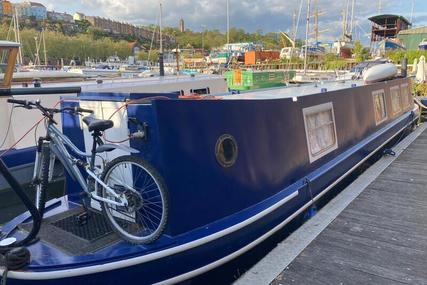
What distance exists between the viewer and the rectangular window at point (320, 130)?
5.14 metres

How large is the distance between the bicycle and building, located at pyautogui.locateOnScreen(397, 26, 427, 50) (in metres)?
55.7

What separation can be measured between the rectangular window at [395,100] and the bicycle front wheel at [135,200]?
7909mm

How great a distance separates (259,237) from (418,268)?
1.42 m

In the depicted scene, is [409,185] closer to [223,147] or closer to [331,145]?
[331,145]

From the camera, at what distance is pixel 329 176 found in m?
5.40

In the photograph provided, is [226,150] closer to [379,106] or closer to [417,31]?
[379,106]

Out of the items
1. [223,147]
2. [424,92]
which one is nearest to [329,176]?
[223,147]

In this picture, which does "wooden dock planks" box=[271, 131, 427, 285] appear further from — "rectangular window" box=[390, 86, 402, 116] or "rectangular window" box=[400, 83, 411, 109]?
"rectangular window" box=[400, 83, 411, 109]

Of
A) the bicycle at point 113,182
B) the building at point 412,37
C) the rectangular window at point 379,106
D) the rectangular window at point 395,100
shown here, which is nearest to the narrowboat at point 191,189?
the bicycle at point 113,182

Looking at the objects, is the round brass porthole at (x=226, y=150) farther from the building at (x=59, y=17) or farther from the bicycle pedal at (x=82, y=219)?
the building at (x=59, y=17)

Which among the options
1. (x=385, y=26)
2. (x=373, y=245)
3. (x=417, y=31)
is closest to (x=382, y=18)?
(x=385, y=26)

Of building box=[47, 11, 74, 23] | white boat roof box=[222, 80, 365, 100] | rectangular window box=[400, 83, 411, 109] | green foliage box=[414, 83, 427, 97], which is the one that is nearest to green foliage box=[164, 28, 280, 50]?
building box=[47, 11, 74, 23]

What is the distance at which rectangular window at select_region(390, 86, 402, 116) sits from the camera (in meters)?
9.47

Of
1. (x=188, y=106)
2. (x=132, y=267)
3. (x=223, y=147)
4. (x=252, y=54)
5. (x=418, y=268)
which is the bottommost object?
(x=418, y=268)
